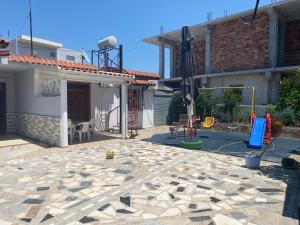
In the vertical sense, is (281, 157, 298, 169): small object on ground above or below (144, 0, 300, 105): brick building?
below

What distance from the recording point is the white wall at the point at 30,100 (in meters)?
10.4

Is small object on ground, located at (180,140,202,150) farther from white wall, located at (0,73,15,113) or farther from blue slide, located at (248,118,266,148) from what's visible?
white wall, located at (0,73,15,113)

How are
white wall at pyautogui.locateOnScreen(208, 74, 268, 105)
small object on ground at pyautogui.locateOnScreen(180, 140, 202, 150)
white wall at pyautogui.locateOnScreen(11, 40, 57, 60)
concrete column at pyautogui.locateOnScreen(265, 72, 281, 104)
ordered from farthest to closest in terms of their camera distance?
white wall at pyautogui.locateOnScreen(11, 40, 57, 60) < white wall at pyautogui.locateOnScreen(208, 74, 268, 105) < concrete column at pyautogui.locateOnScreen(265, 72, 281, 104) < small object on ground at pyautogui.locateOnScreen(180, 140, 202, 150)

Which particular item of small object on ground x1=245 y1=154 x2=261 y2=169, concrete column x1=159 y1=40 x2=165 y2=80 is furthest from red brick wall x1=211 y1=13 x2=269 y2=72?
small object on ground x1=245 y1=154 x2=261 y2=169

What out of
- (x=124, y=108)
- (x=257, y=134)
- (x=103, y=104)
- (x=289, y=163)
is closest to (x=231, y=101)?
(x=257, y=134)

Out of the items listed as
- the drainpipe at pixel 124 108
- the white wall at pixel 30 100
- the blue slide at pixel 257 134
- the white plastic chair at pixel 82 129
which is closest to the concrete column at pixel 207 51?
the drainpipe at pixel 124 108

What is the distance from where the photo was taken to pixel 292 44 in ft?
56.2

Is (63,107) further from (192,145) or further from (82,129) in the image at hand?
(192,145)

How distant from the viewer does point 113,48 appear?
1711cm

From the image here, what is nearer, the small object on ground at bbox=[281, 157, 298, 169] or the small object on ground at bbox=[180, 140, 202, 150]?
the small object on ground at bbox=[281, 157, 298, 169]

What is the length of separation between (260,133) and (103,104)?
8.80m

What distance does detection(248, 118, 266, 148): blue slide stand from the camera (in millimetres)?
9859

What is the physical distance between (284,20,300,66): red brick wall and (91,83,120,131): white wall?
479 inches

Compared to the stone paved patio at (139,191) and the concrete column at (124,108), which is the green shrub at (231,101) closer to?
the concrete column at (124,108)
